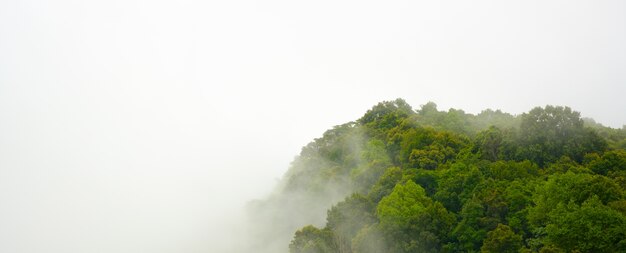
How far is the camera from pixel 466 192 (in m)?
53.5

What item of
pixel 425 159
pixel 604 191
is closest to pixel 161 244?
pixel 425 159

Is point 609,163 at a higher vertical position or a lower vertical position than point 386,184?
lower

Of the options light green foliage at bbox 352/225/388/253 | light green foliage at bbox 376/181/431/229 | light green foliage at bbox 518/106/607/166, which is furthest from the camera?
light green foliage at bbox 518/106/607/166

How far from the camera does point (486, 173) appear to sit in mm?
55719

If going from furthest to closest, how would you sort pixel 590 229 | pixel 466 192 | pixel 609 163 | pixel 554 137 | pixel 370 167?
pixel 370 167 < pixel 554 137 < pixel 466 192 < pixel 609 163 < pixel 590 229

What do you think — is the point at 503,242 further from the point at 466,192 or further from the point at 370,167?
the point at 370,167

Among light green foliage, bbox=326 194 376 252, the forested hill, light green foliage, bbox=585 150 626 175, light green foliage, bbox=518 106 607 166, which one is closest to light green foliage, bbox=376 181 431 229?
the forested hill

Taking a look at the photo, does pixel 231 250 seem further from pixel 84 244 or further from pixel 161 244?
pixel 84 244

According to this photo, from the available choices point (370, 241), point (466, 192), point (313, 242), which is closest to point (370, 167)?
point (466, 192)

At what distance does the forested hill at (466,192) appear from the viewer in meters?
42.3

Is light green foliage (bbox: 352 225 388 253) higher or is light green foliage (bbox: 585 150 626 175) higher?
light green foliage (bbox: 352 225 388 253)

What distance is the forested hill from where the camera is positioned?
→ 4234 cm

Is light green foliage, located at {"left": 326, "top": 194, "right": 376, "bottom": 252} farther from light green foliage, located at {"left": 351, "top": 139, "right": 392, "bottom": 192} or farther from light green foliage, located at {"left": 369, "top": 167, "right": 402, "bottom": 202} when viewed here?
light green foliage, located at {"left": 351, "top": 139, "right": 392, "bottom": 192}

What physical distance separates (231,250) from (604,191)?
178 feet
